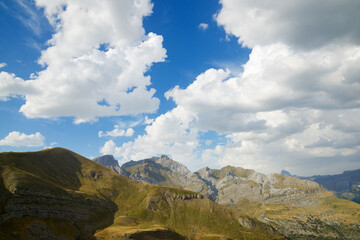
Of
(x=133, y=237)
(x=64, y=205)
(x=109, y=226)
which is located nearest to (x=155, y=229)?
(x=133, y=237)

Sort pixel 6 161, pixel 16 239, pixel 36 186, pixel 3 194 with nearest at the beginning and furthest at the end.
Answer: pixel 16 239
pixel 3 194
pixel 36 186
pixel 6 161

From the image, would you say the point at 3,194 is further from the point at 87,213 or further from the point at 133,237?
the point at 133,237

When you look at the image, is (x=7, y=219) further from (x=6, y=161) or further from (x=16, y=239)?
(x=6, y=161)

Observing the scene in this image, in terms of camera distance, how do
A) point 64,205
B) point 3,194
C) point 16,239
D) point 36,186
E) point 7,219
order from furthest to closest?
1. point 64,205
2. point 36,186
3. point 3,194
4. point 7,219
5. point 16,239

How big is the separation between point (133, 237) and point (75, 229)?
47.9 meters

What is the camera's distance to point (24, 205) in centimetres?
14975

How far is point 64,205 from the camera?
180 m

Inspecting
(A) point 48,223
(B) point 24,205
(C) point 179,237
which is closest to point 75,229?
(A) point 48,223

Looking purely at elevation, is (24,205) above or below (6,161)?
below

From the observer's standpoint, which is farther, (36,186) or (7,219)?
(36,186)

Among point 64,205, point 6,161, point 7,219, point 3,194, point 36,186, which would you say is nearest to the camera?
point 7,219

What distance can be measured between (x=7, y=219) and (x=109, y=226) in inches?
3326

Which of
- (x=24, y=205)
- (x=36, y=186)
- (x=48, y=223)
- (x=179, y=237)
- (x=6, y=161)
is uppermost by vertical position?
(x=6, y=161)

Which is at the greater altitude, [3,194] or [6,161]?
[6,161]
